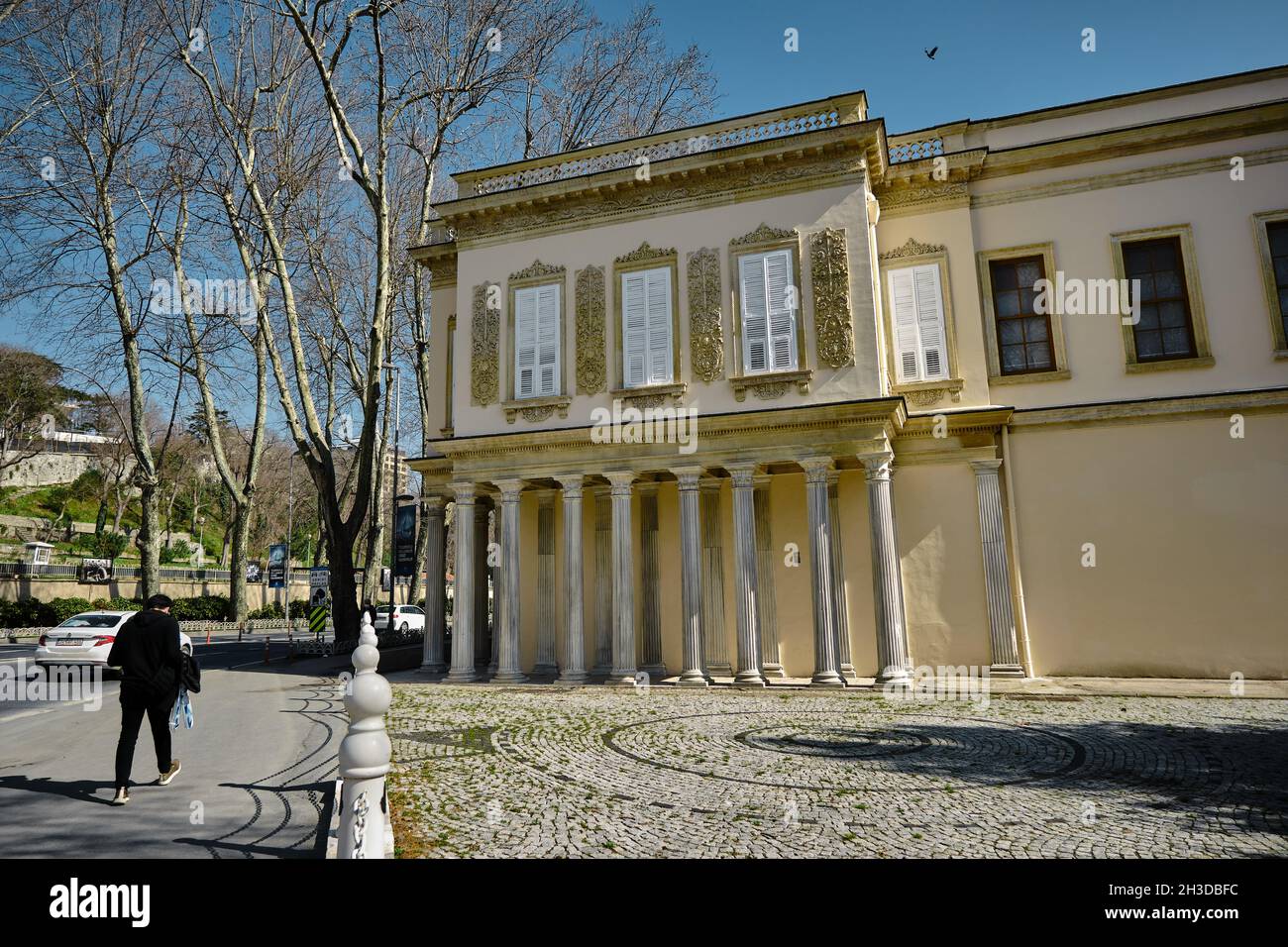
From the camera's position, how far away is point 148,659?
688 cm

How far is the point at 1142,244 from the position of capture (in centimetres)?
1669

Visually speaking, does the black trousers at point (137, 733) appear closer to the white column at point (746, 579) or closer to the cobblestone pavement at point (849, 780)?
the cobblestone pavement at point (849, 780)

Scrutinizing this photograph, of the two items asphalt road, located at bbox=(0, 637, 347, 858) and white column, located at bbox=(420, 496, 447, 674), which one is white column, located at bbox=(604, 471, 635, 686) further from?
asphalt road, located at bbox=(0, 637, 347, 858)

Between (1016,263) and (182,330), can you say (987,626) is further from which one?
(182,330)

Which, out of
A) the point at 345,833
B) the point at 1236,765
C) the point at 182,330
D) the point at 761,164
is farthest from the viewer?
the point at 182,330

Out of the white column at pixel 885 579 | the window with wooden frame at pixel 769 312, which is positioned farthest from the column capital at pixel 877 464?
the window with wooden frame at pixel 769 312

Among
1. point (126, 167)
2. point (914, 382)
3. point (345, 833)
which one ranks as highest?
point (126, 167)

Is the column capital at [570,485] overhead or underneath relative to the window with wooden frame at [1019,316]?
underneath

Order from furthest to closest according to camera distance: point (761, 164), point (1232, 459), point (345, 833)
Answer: point (761, 164) → point (1232, 459) → point (345, 833)

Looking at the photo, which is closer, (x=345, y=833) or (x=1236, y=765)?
(x=345, y=833)

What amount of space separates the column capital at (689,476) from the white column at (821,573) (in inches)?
86.1

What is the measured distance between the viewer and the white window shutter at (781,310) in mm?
15945

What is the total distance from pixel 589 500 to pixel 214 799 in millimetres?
12386

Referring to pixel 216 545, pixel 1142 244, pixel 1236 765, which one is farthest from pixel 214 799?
pixel 216 545
